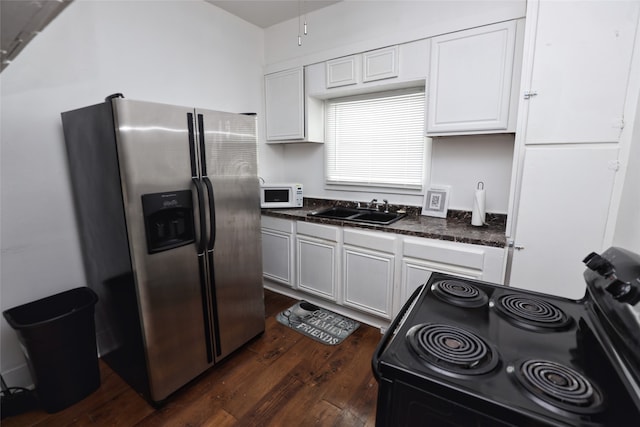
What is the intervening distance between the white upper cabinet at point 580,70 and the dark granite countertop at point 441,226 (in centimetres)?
67

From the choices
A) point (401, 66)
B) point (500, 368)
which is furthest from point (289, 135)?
point (500, 368)

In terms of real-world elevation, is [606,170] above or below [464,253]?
above

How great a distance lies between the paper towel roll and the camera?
88.1 inches

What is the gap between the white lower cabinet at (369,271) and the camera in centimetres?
229

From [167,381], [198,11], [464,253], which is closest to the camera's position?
[167,381]

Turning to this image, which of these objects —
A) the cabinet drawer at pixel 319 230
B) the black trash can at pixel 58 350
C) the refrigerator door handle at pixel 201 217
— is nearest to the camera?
the black trash can at pixel 58 350

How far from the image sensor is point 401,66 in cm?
238

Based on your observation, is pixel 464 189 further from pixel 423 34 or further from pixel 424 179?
pixel 423 34

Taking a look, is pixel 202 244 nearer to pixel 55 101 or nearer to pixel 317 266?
pixel 317 266

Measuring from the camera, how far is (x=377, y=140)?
298cm

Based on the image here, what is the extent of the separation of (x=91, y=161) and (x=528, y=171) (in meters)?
2.55

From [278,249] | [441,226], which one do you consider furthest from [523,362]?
[278,249]

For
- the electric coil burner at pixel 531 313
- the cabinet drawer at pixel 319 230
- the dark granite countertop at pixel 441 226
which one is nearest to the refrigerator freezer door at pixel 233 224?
the cabinet drawer at pixel 319 230

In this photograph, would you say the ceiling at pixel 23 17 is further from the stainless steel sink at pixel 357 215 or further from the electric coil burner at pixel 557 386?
the stainless steel sink at pixel 357 215
